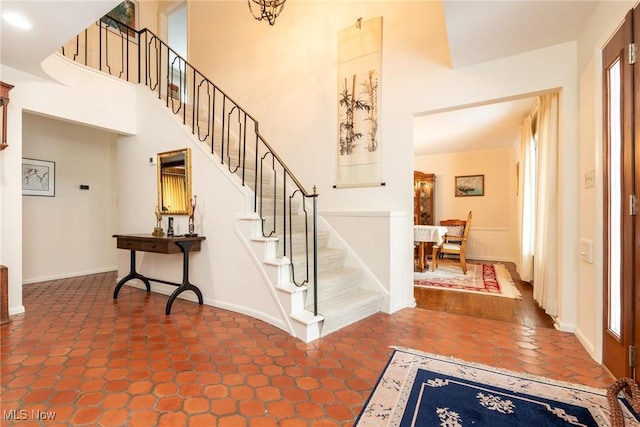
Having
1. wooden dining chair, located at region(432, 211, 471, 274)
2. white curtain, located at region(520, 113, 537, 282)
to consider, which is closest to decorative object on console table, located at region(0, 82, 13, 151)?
wooden dining chair, located at region(432, 211, 471, 274)

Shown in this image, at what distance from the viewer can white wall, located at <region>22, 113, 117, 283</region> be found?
15.1 feet

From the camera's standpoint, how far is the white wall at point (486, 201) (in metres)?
7.14

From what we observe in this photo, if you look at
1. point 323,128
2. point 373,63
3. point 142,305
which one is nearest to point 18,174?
point 142,305

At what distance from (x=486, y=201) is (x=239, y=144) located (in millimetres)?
6180

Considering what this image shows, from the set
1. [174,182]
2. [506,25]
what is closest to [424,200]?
[506,25]

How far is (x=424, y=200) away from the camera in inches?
308

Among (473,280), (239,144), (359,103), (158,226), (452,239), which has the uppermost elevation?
(359,103)

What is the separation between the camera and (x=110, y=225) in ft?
18.4

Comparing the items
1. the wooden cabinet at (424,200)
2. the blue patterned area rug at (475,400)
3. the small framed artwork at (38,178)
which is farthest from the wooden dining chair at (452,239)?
the small framed artwork at (38,178)

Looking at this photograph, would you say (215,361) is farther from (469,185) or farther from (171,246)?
(469,185)

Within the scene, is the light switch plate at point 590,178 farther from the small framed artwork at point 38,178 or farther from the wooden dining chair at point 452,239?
the small framed artwork at point 38,178

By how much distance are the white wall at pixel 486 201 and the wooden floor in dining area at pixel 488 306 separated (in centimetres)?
312

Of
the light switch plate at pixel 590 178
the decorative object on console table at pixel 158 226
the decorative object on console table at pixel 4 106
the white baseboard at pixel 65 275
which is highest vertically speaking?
the decorative object on console table at pixel 4 106

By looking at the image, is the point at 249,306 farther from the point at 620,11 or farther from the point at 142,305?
the point at 620,11
